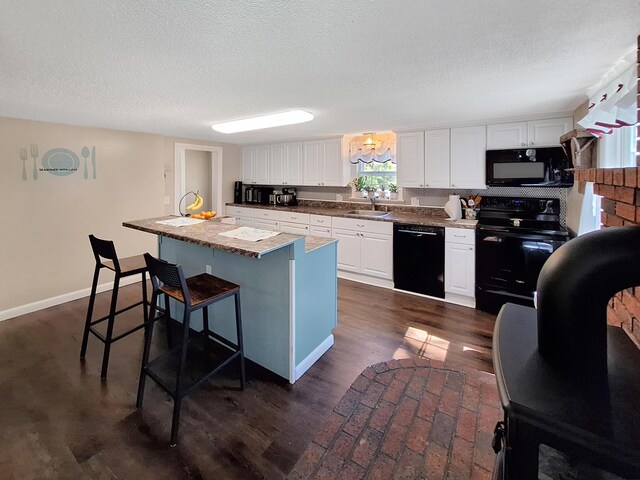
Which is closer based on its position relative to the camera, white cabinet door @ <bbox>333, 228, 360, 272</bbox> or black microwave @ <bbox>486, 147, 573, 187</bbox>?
black microwave @ <bbox>486, 147, 573, 187</bbox>

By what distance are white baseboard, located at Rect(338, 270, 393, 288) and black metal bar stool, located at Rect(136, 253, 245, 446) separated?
2.32m

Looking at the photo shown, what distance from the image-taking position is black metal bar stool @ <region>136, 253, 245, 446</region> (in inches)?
70.2

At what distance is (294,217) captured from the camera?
16.5 ft

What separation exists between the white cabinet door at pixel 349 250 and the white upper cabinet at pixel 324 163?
2.90 feet

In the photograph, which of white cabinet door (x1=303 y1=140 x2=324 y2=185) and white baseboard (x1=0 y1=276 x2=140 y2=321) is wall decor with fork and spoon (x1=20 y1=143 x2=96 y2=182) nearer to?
white baseboard (x1=0 y1=276 x2=140 y2=321)

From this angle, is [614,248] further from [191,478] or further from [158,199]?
[158,199]

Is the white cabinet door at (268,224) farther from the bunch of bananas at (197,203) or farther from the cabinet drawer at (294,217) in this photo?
the bunch of bananas at (197,203)

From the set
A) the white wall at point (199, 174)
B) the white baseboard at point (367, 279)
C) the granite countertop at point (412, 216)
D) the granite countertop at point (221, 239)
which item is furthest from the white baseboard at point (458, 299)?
the white wall at point (199, 174)

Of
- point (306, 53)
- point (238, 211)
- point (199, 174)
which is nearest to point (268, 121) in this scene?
point (306, 53)

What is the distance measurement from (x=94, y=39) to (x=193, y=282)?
148 cm

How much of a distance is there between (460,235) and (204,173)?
484 cm

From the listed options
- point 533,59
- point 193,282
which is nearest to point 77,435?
point 193,282

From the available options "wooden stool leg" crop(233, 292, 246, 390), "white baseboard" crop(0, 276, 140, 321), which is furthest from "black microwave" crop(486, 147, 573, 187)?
"white baseboard" crop(0, 276, 140, 321)

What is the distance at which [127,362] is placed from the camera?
2.53m
